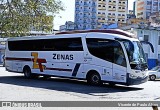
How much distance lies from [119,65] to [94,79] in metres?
1.87

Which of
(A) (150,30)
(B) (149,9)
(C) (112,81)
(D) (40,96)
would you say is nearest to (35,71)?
(C) (112,81)

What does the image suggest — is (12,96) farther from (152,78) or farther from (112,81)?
(152,78)

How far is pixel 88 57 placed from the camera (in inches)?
749

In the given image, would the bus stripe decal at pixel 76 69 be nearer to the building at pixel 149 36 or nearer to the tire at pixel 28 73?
the tire at pixel 28 73

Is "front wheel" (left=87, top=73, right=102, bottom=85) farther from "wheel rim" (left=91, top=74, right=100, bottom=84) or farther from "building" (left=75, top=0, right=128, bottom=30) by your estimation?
"building" (left=75, top=0, right=128, bottom=30)

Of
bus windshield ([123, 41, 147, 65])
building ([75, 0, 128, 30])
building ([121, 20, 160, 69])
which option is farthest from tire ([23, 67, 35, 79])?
building ([75, 0, 128, 30])

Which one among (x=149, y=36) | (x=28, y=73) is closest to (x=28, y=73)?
(x=28, y=73)

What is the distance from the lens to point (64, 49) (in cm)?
2069

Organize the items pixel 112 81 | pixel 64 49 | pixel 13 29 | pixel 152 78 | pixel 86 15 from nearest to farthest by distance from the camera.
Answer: pixel 112 81 < pixel 64 49 < pixel 13 29 < pixel 152 78 < pixel 86 15

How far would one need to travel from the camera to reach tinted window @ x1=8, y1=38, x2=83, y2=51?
2004 cm

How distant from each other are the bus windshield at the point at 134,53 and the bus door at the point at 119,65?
330mm

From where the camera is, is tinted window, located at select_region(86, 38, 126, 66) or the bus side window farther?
tinted window, located at select_region(86, 38, 126, 66)

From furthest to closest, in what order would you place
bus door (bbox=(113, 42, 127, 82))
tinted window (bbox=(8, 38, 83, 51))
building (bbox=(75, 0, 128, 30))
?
building (bbox=(75, 0, 128, 30)), tinted window (bbox=(8, 38, 83, 51)), bus door (bbox=(113, 42, 127, 82))

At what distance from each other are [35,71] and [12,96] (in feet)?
31.8
